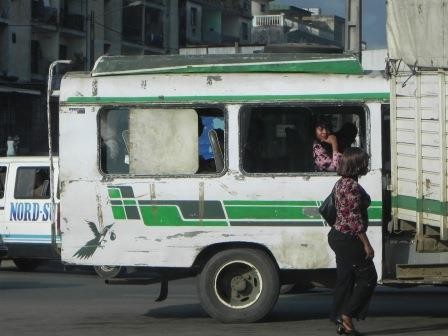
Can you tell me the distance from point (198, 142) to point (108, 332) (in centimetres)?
207

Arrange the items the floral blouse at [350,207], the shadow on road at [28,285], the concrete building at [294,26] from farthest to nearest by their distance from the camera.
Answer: the concrete building at [294,26], the shadow on road at [28,285], the floral blouse at [350,207]

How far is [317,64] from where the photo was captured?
10.2 m

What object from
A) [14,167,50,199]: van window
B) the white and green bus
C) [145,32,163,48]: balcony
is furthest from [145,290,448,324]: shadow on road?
[145,32,163,48]: balcony

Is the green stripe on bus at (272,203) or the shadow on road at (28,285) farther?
the shadow on road at (28,285)

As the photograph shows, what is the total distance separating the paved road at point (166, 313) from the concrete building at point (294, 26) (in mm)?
59651

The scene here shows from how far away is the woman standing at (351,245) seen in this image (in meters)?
9.04

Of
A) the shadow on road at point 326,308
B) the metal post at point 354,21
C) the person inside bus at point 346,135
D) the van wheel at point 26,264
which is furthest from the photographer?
the metal post at point 354,21

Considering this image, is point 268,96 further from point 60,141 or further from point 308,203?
point 60,141

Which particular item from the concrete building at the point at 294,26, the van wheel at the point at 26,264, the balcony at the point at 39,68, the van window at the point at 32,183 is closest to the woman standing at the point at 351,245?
the van window at the point at 32,183

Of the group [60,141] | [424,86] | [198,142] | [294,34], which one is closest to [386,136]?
[424,86]

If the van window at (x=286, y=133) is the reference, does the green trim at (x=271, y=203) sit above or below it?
below

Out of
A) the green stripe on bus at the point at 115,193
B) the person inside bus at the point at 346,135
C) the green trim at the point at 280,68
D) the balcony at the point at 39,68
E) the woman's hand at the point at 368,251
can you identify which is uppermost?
the balcony at the point at 39,68

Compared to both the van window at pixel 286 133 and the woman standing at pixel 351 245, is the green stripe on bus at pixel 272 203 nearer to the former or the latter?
the van window at pixel 286 133

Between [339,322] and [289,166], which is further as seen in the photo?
[289,166]
